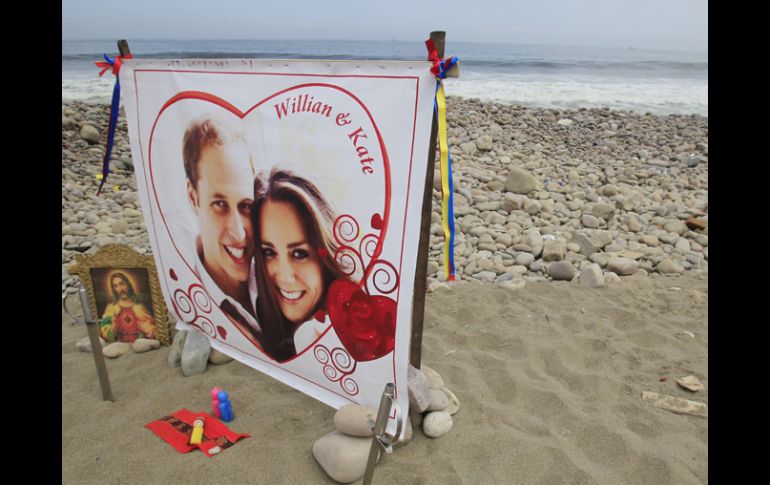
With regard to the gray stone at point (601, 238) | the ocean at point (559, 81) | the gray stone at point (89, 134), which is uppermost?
the ocean at point (559, 81)

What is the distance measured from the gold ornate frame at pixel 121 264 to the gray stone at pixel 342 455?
145cm

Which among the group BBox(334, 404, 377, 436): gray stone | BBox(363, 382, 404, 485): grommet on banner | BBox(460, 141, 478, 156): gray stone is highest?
BBox(460, 141, 478, 156): gray stone

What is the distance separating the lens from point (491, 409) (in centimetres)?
265

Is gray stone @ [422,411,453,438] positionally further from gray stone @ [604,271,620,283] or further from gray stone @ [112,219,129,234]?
gray stone @ [112,219,129,234]

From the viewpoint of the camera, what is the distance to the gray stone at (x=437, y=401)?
2.53 meters

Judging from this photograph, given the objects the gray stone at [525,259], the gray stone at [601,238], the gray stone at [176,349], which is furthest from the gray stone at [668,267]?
the gray stone at [176,349]

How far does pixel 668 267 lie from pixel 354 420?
335cm

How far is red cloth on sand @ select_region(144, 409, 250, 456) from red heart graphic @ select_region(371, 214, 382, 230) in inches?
47.8

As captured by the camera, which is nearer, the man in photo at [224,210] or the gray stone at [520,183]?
the man in photo at [224,210]

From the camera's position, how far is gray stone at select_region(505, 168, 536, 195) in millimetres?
6215

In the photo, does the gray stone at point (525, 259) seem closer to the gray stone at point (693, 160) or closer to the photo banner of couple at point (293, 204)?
the photo banner of couple at point (293, 204)

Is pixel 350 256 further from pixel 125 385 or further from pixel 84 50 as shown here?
pixel 84 50

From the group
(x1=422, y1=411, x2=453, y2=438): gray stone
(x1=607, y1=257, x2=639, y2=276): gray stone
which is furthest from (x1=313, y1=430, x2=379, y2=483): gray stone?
(x1=607, y1=257, x2=639, y2=276): gray stone

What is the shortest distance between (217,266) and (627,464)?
7.27 ft
